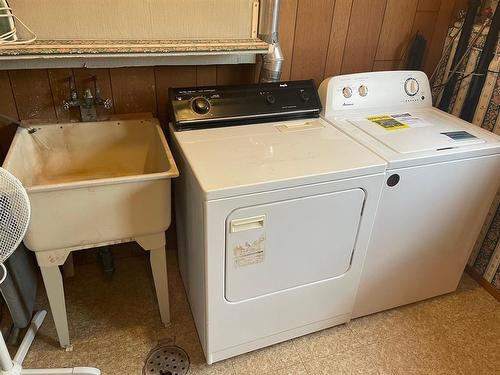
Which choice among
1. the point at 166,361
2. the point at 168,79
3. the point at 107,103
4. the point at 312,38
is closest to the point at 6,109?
the point at 107,103

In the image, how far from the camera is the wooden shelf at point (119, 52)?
50.4 inches

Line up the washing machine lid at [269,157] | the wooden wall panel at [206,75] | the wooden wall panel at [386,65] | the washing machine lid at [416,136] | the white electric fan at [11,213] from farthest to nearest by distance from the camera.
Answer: the wooden wall panel at [386,65] → the wooden wall panel at [206,75] → the washing machine lid at [416,136] → the washing machine lid at [269,157] → the white electric fan at [11,213]

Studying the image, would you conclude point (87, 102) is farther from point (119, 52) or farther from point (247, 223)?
point (247, 223)

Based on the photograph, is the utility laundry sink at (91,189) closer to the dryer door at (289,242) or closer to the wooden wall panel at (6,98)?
the wooden wall panel at (6,98)

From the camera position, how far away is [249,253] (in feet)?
4.32

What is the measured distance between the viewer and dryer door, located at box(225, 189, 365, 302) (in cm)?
127

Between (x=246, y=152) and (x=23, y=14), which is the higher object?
(x=23, y=14)

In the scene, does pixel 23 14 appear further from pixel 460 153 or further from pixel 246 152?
pixel 460 153

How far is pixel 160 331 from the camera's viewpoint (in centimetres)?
171

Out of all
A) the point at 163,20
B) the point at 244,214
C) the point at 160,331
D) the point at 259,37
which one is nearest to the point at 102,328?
the point at 160,331

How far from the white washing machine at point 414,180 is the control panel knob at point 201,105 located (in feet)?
1.74

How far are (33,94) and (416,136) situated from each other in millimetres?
1558

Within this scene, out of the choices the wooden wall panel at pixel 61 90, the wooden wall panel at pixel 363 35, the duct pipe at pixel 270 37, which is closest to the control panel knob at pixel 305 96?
the duct pipe at pixel 270 37

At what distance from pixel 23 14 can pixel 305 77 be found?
1199 millimetres
